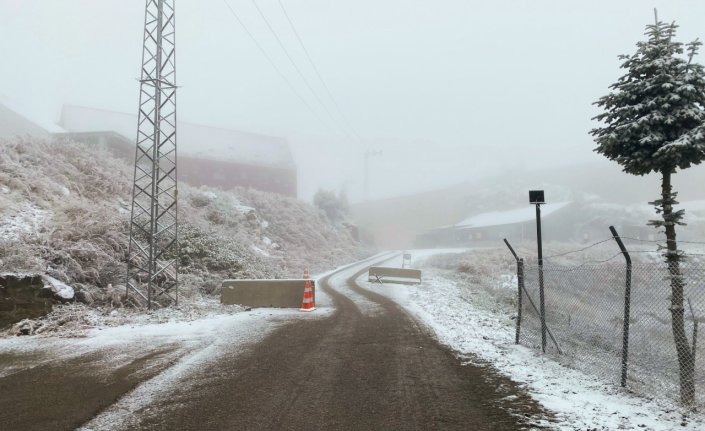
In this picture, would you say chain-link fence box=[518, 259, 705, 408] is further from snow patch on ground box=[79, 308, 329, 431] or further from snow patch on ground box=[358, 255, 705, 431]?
snow patch on ground box=[79, 308, 329, 431]

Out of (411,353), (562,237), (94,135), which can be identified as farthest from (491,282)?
(562,237)

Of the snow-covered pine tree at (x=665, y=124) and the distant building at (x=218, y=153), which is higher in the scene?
the distant building at (x=218, y=153)

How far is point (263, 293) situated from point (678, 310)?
11.4 metres

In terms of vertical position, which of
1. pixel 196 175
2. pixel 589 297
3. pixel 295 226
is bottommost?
pixel 589 297

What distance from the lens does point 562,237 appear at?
57438 mm

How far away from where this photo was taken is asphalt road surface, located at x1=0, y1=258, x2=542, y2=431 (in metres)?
4.85

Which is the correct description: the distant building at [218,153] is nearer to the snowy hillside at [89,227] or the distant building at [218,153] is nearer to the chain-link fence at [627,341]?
the snowy hillside at [89,227]

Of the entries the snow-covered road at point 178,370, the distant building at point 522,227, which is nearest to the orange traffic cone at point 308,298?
the snow-covered road at point 178,370

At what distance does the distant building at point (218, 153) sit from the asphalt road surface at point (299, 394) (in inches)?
1657

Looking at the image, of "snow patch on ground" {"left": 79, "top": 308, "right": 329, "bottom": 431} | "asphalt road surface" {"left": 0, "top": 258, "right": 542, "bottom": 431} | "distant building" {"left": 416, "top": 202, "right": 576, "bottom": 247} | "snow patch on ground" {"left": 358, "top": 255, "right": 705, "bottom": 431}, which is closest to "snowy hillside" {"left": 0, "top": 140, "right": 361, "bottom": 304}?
"snow patch on ground" {"left": 79, "top": 308, "right": 329, "bottom": 431}

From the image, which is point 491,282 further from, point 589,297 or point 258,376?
point 258,376

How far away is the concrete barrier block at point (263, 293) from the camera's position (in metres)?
14.4

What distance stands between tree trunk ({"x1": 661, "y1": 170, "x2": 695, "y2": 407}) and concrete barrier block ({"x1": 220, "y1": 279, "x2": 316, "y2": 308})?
400 inches

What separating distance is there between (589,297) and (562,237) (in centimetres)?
3954
